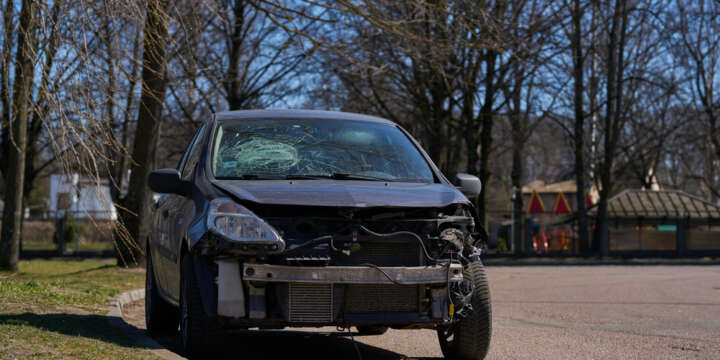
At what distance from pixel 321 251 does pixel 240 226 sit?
0.49 metres

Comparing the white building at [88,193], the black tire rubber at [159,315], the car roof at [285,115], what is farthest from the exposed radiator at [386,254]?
the white building at [88,193]

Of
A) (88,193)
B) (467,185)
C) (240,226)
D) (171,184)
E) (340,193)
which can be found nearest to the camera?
(240,226)

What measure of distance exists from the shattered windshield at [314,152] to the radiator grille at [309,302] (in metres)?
1.05

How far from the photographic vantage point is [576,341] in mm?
7566

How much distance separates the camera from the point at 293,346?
271 inches

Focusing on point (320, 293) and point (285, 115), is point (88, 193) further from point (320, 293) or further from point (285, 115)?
point (320, 293)

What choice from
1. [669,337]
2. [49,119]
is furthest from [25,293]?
[669,337]

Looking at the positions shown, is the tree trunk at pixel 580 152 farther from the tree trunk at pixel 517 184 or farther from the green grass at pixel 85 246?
the green grass at pixel 85 246

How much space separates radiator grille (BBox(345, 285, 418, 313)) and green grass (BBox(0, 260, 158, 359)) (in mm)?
1404

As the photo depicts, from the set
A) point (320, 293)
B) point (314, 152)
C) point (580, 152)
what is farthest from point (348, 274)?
point (580, 152)

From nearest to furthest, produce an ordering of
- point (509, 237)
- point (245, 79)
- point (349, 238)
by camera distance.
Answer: point (349, 238) < point (245, 79) < point (509, 237)

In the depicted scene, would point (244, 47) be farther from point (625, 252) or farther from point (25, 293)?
point (25, 293)

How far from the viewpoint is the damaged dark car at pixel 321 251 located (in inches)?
193

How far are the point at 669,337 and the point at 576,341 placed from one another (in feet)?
3.18
